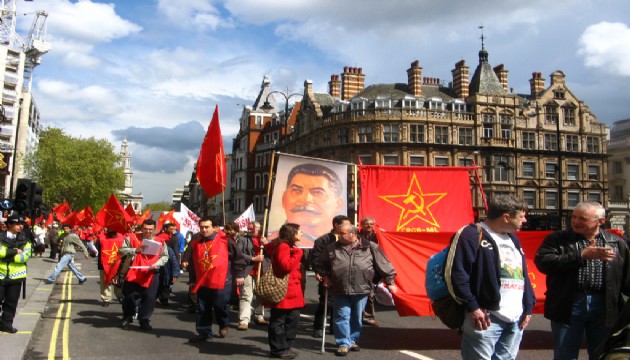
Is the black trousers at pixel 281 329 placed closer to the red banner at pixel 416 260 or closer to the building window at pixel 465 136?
the red banner at pixel 416 260

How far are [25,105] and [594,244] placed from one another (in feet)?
316

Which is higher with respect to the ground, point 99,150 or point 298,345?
point 99,150

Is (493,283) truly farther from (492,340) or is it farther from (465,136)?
(465,136)

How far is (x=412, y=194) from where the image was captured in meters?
11.3

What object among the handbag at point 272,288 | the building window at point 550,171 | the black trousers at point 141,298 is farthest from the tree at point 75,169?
the handbag at point 272,288

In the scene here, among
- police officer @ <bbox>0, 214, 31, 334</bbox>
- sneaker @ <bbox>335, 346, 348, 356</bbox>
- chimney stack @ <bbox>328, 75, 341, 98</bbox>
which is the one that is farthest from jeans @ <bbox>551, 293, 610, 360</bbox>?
chimney stack @ <bbox>328, 75, 341, 98</bbox>

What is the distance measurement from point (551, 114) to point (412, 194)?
52.7 meters

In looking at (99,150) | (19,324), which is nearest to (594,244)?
(19,324)

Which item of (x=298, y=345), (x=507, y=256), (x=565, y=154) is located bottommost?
(x=298, y=345)

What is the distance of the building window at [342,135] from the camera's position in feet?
184

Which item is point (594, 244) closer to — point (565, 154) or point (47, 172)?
point (565, 154)

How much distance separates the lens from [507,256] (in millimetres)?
4652

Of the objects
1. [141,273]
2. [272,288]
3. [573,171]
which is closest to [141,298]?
[141,273]

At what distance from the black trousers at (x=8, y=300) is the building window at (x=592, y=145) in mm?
59351
